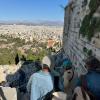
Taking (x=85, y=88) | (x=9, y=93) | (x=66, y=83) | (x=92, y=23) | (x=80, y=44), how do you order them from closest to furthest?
(x=85, y=88) < (x=66, y=83) < (x=92, y=23) < (x=9, y=93) < (x=80, y=44)

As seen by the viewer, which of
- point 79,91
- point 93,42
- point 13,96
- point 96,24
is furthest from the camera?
point 13,96

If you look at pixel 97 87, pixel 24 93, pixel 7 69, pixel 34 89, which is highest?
pixel 97 87

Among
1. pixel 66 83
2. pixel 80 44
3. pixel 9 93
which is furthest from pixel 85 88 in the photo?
pixel 80 44

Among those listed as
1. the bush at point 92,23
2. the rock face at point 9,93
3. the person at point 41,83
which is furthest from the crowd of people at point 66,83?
the rock face at point 9,93

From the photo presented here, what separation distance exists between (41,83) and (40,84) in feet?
0.08

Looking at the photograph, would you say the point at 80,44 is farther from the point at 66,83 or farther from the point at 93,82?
the point at 93,82

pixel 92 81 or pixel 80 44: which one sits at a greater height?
pixel 92 81

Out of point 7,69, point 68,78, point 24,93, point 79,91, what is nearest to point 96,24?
point 68,78

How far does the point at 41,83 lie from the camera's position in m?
5.95

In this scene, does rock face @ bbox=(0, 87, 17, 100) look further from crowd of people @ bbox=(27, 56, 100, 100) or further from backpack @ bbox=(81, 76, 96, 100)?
backpack @ bbox=(81, 76, 96, 100)

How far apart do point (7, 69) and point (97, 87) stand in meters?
11.5

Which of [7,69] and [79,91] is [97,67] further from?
[7,69]

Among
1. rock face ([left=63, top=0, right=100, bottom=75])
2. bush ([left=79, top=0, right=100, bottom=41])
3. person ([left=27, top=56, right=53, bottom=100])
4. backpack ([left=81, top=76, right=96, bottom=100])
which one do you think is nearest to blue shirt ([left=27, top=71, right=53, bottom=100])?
person ([left=27, top=56, right=53, bottom=100])

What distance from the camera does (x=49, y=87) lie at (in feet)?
19.7
